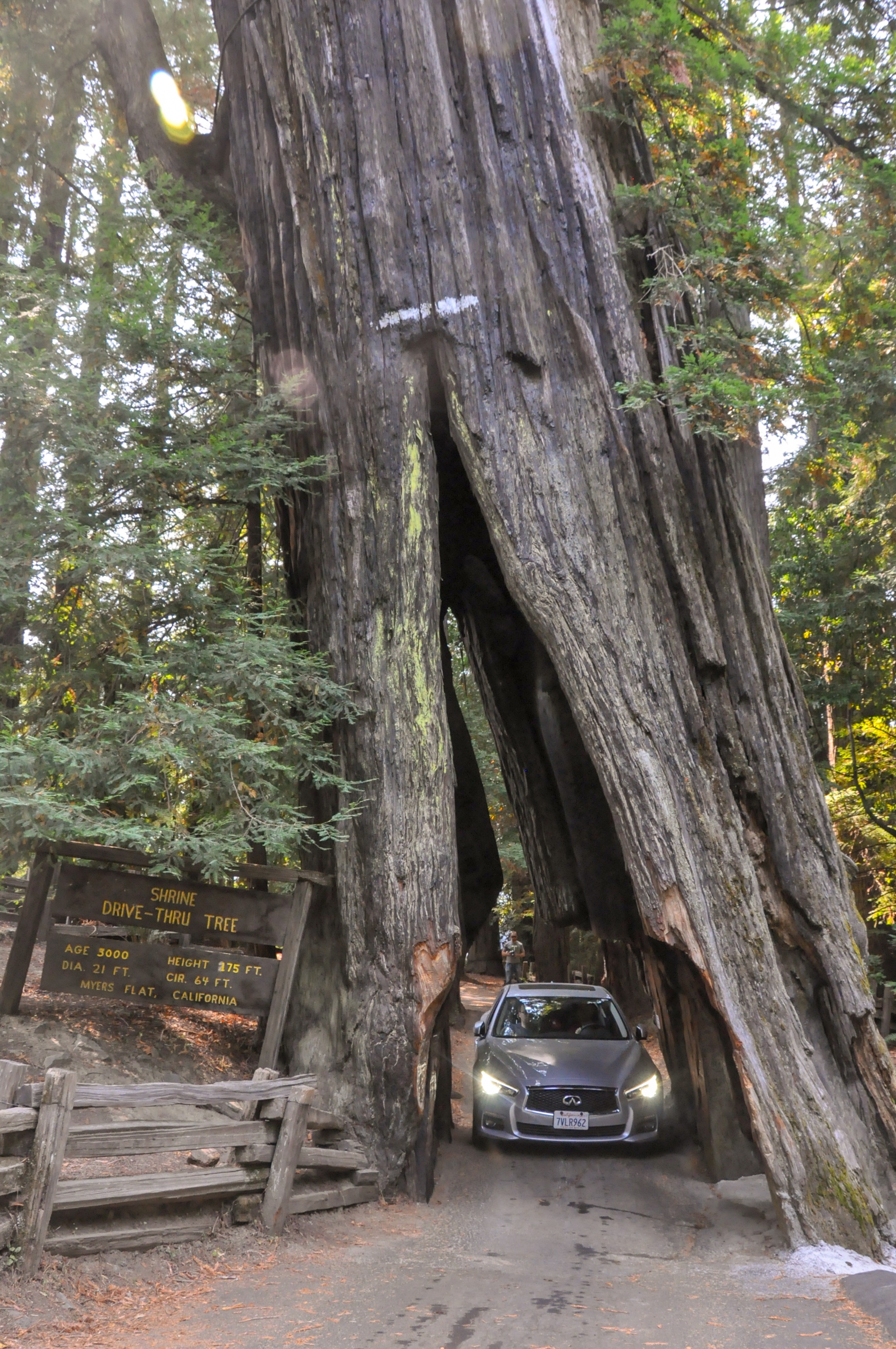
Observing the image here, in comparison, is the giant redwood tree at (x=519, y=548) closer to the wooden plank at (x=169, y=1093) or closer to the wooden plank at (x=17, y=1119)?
the wooden plank at (x=169, y=1093)

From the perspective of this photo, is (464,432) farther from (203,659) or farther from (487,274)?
(203,659)

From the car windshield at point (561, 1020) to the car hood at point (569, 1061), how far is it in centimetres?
19

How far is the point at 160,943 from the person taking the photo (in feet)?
28.3

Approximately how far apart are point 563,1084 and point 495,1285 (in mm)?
3461

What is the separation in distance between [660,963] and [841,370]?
25.3ft

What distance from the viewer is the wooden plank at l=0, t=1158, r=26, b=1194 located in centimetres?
485

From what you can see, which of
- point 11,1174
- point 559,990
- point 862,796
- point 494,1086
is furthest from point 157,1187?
point 862,796

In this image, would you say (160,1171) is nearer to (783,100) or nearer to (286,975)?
(286,975)

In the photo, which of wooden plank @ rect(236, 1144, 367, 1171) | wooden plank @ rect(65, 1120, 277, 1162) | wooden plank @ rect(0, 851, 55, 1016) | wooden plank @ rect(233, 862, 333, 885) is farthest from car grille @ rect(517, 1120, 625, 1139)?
wooden plank @ rect(0, 851, 55, 1016)

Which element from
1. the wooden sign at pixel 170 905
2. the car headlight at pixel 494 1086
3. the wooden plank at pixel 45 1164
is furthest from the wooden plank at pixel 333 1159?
the wooden plank at pixel 45 1164

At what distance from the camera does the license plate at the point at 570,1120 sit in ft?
30.6

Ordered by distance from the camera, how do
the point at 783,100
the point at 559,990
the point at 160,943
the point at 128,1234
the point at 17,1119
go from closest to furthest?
the point at 17,1119, the point at 128,1234, the point at 160,943, the point at 783,100, the point at 559,990

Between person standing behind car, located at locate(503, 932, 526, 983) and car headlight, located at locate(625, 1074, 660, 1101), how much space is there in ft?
50.1

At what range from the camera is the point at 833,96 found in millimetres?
9930
